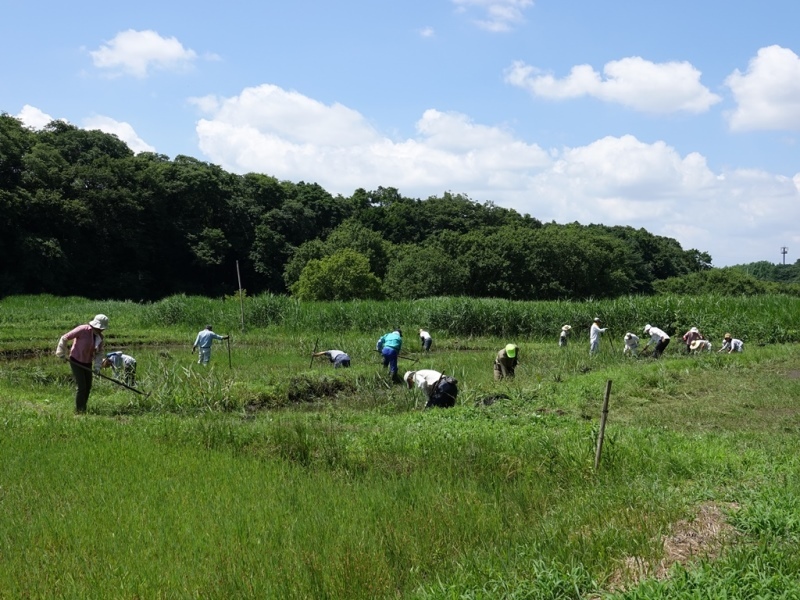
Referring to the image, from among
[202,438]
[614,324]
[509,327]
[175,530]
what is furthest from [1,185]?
[175,530]

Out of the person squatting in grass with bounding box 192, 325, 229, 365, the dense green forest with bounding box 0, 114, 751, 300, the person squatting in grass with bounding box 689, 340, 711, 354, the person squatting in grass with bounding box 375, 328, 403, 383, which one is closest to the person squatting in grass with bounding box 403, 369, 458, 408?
the person squatting in grass with bounding box 375, 328, 403, 383

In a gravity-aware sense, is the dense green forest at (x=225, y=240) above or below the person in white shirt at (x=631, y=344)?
above

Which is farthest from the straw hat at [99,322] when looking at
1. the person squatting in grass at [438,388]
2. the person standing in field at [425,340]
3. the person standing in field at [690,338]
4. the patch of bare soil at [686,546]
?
the person standing in field at [690,338]

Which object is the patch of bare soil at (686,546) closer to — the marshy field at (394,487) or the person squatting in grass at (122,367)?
the marshy field at (394,487)

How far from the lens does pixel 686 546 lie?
19.4 feet

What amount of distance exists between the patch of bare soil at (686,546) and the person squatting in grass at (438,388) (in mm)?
6770

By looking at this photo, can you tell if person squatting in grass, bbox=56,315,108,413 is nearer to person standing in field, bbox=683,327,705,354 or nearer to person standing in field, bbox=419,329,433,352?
person standing in field, bbox=419,329,433,352

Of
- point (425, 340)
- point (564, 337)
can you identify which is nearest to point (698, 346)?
point (564, 337)

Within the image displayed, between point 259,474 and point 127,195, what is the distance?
175ft

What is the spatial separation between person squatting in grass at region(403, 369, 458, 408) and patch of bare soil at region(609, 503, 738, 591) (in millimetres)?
6770

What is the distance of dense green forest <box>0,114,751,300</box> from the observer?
2000 inches

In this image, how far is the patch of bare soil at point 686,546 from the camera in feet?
17.8

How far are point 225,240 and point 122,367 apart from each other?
169ft

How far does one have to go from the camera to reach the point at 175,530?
652cm
